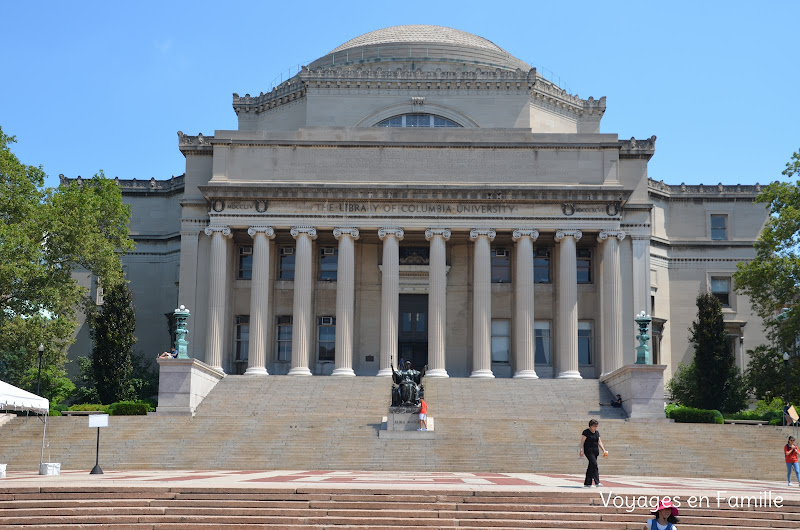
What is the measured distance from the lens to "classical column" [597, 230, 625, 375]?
2095 inches

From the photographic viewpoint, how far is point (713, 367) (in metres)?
50.1

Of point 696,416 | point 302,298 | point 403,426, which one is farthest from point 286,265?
point 696,416

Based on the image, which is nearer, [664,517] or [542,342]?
[664,517]

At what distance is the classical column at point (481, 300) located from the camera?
5266cm

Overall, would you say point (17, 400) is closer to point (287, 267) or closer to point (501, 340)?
point (287, 267)

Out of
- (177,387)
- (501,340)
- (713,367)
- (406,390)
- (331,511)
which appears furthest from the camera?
(501,340)

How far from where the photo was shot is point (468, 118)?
60.5 meters

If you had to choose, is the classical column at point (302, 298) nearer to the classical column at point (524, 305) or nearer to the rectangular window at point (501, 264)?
the rectangular window at point (501, 264)

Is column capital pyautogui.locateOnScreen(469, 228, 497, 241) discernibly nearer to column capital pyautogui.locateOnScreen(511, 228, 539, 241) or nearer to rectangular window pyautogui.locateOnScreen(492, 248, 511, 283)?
column capital pyautogui.locateOnScreen(511, 228, 539, 241)

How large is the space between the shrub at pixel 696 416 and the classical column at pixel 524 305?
9796mm

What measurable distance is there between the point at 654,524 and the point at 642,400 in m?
30.9

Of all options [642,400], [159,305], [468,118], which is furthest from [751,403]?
[159,305]

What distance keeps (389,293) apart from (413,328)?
417 cm

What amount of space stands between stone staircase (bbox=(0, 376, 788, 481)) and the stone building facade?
9.53 m
